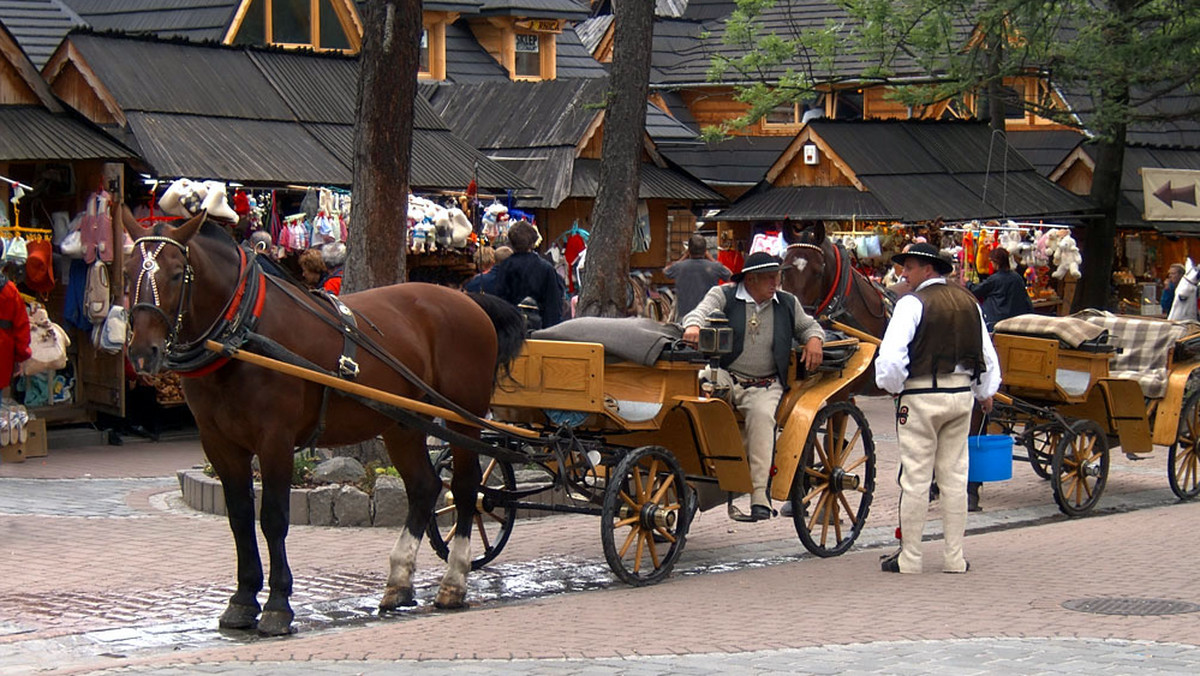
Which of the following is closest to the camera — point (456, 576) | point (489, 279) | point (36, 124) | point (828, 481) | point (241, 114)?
point (456, 576)

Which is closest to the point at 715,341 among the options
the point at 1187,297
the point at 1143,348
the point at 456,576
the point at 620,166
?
the point at 456,576

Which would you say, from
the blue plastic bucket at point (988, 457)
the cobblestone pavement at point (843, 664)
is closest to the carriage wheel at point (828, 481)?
the blue plastic bucket at point (988, 457)

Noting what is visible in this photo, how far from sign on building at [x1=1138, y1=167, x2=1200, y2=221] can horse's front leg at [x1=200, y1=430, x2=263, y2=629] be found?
20.0 m

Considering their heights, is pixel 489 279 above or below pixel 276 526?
above

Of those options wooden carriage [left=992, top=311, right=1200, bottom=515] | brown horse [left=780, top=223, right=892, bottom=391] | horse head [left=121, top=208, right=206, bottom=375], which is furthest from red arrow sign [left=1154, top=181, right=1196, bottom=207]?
horse head [left=121, top=208, right=206, bottom=375]

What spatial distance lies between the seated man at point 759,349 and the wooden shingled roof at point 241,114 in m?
6.38

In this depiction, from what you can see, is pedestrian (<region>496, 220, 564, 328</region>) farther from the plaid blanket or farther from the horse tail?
the plaid blanket

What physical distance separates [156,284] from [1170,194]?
20.9 metres

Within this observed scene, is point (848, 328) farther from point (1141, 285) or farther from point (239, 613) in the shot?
point (1141, 285)

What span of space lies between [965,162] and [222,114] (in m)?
13.9

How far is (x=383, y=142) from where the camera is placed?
12.6 metres

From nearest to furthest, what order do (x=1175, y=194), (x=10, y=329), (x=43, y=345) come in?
(x=10, y=329), (x=43, y=345), (x=1175, y=194)

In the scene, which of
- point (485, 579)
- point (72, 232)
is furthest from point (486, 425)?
point (72, 232)

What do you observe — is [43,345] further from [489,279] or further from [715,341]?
[715,341]
